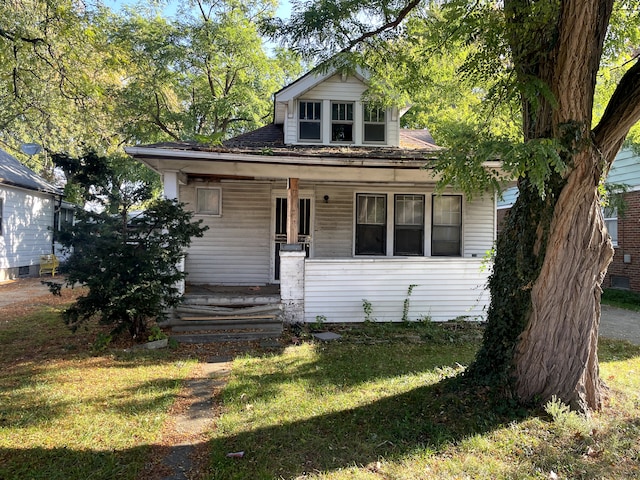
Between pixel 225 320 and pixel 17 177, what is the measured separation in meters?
13.8

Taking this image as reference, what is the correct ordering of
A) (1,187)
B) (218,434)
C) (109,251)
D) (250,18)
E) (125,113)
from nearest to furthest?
(218,434)
(109,251)
(125,113)
(1,187)
(250,18)

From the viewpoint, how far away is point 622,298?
1290 centimetres

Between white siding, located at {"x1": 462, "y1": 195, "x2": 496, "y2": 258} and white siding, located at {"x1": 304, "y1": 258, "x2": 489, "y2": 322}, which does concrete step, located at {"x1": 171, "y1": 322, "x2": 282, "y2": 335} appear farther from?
white siding, located at {"x1": 462, "y1": 195, "x2": 496, "y2": 258}

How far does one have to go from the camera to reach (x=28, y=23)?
6945mm

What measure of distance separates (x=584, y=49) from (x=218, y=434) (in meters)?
4.85

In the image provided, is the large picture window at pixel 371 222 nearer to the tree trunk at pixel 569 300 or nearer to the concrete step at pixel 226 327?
the concrete step at pixel 226 327

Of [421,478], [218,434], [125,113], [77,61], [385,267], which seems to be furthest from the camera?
[125,113]

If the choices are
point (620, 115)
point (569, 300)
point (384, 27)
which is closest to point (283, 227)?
point (384, 27)

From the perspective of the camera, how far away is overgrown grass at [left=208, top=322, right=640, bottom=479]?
3100 millimetres

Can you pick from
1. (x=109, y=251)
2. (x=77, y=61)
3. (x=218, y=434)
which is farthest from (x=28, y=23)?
(x=218, y=434)

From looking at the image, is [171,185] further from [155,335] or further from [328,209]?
[328,209]

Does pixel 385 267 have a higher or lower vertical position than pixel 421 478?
higher

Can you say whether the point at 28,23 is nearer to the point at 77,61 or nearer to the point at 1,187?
the point at 77,61

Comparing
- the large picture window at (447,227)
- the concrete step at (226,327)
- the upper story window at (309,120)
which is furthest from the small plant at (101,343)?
the large picture window at (447,227)
